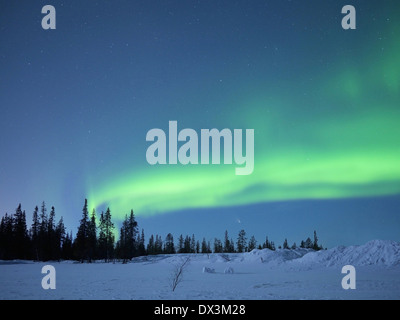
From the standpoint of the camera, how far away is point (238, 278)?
3525cm

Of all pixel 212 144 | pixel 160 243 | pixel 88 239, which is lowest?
pixel 160 243

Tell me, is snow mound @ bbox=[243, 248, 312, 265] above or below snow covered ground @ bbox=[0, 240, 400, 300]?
below

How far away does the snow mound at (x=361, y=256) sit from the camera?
51281 millimetres

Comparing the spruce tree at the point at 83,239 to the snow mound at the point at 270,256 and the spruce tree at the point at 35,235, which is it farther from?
the snow mound at the point at 270,256

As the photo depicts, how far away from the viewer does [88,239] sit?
7325 cm

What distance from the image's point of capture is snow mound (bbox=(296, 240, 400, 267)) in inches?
2019

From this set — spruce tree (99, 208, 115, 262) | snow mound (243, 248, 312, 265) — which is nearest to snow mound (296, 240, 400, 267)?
snow mound (243, 248, 312, 265)

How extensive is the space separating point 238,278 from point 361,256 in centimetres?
2860

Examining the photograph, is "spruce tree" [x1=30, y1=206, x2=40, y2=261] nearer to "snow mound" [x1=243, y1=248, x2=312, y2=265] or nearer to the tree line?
the tree line

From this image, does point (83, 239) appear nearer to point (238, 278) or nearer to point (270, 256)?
point (270, 256)

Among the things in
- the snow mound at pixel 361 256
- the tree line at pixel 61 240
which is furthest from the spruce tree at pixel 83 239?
the snow mound at pixel 361 256
